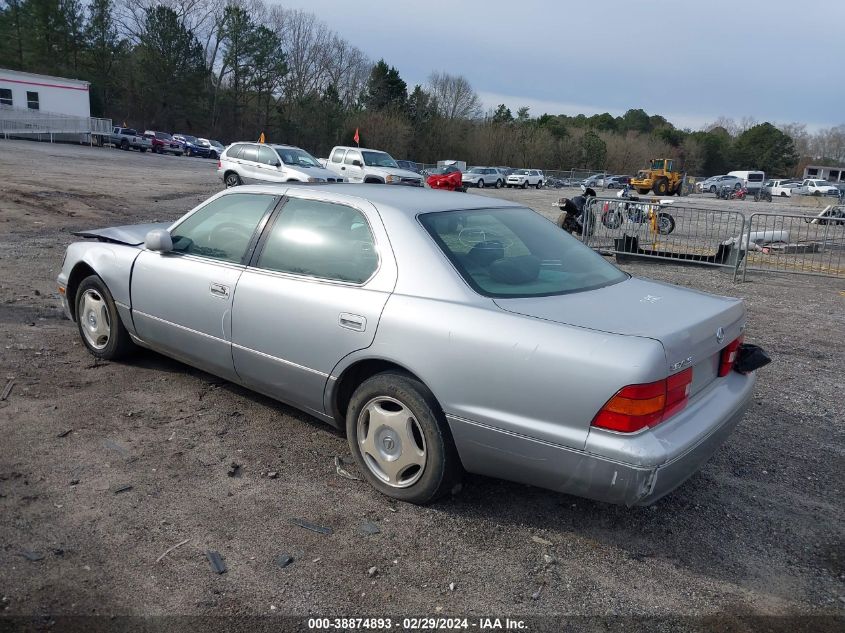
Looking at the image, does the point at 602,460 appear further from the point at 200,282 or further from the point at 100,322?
the point at 100,322

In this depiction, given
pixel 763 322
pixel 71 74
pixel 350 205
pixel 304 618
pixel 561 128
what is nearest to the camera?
pixel 304 618

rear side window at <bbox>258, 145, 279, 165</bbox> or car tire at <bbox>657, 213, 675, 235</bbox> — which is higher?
rear side window at <bbox>258, 145, 279, 165</bbox>

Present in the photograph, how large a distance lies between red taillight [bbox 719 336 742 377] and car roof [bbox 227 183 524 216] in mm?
1579

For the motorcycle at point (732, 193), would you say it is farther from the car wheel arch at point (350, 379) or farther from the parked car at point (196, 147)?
the car wheel arch at point (350, 379)

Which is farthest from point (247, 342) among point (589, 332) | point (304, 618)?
point (589, 332)

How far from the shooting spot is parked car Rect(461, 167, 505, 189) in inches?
1884

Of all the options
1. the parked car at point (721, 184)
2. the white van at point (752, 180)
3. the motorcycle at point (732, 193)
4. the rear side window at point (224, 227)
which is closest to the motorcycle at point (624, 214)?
the rear side window at point (224, 227)

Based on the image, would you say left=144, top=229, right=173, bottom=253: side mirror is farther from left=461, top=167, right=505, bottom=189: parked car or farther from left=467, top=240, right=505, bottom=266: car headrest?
left=461, top=167, right=505, bottom=189: parked car

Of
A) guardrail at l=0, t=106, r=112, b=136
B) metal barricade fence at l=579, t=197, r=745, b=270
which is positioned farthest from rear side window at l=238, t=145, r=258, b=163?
guardrail at l=0, t=106, r=112, b=136

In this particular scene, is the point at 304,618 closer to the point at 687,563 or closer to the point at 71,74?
the point at 687,563

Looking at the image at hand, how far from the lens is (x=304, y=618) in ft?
8.32

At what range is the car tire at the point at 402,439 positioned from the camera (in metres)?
3.14

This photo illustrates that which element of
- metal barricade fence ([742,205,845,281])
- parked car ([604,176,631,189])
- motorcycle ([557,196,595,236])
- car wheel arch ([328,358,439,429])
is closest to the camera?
car wheel arch ([328,358,439,429])

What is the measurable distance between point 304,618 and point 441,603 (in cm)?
54
